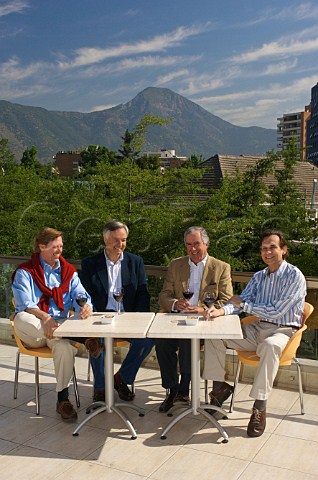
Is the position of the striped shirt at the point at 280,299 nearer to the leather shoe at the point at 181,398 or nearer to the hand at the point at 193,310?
the hand at the point at 193,310

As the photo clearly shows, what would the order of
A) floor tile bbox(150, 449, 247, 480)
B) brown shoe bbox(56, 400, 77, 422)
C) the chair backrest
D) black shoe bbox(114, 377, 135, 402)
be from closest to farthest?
floor tile bbox(150, 449, 247, 480), the chair backrest, brown shoe bbox(56, 400, 77, 422), black shoe bbox(114, 377, 135, 402)

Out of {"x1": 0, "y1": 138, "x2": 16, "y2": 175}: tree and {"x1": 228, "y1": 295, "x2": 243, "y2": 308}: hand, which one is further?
{"x1": 0, "y1": 138, "x2": 16, "y2": 175}: tree

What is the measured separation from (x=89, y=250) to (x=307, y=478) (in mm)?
8002

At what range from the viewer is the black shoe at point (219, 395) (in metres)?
3.83

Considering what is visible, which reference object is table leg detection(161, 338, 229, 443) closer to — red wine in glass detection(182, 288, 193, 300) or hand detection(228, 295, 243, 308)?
red wine in glass detection(182, 288, 193, 300)

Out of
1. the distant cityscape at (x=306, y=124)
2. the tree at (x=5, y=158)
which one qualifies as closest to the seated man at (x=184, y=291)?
the tree at (x=5, y=158)

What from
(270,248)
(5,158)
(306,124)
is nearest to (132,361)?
(270,248)

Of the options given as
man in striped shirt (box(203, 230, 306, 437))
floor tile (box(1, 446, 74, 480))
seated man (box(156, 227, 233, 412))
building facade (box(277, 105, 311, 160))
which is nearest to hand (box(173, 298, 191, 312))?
seated man (box(156, 227, 233, 412))

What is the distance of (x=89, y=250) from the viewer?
10648 mm

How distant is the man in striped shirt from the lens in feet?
12.1

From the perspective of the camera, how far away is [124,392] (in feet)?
13.4

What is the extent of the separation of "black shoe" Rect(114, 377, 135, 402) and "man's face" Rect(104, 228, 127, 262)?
920 mm

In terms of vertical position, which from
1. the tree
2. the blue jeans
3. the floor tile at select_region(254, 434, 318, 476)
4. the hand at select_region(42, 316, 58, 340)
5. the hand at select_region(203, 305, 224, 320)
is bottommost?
the floor tile at select_region(254, 434, 318, 476)

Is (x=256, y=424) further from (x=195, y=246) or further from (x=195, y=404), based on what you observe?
(x=195, y=246)
